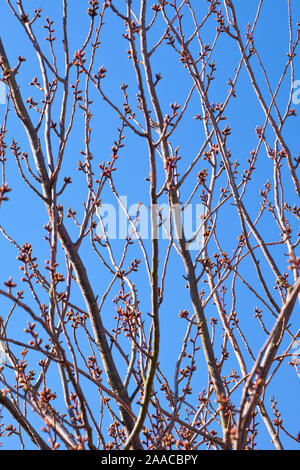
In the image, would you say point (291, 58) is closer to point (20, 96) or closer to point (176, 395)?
point (20, 96)

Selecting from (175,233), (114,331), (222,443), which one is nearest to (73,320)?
(114,331)

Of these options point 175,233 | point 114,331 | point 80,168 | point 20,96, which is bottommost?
point 114,331

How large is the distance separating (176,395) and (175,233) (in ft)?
3.95

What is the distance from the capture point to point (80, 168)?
3.94 m

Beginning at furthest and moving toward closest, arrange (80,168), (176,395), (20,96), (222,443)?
(80,168) → (20,96) → (176,395) → (222,443)

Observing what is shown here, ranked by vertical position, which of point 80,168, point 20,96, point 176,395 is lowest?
point 176,395

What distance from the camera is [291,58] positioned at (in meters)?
4.29

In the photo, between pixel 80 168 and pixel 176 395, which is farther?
pixel 80 168
